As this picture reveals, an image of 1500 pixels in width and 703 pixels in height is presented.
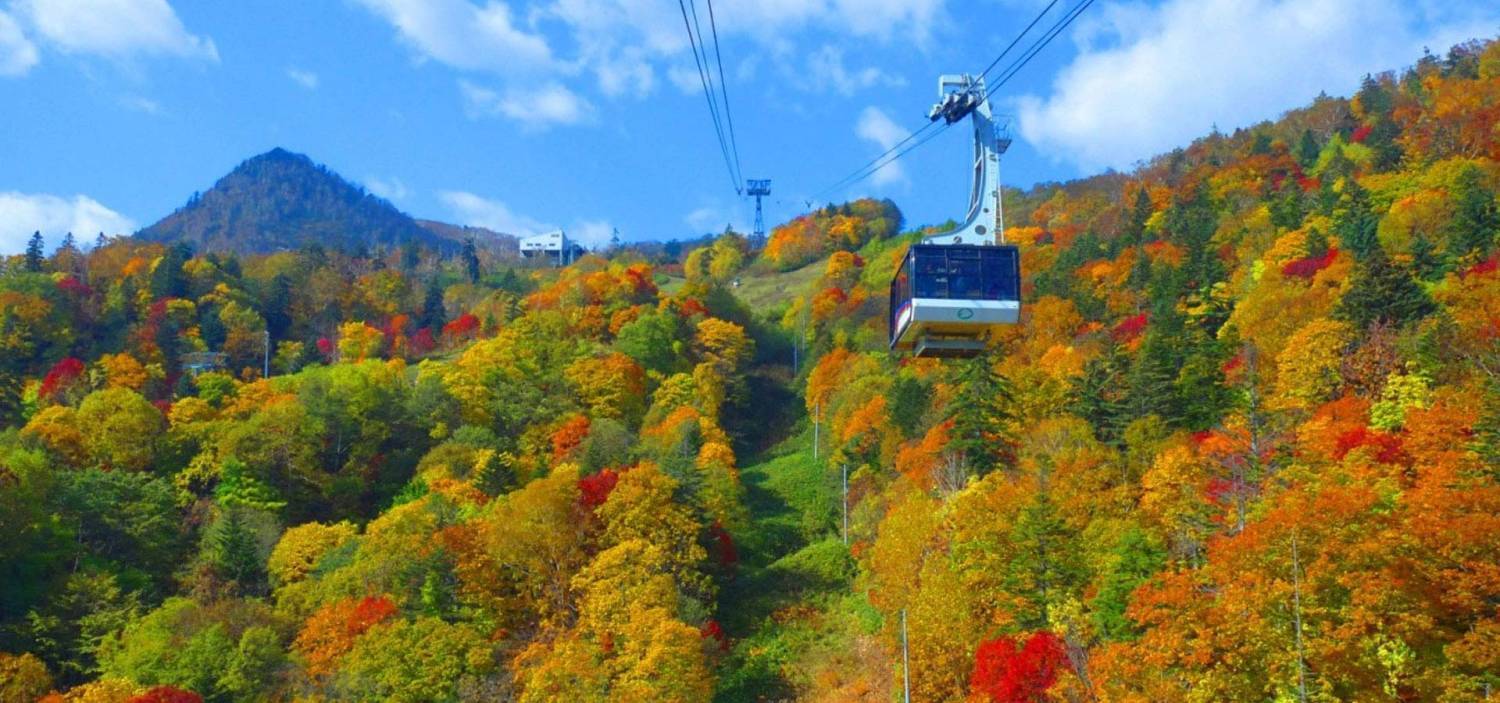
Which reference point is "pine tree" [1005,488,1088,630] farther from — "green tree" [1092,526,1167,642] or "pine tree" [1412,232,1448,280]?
"pine tree" [1412,232,1448,280]

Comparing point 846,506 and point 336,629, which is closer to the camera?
point 336,629

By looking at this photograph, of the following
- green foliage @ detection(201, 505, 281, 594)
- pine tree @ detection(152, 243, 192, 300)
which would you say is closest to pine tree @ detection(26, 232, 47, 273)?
pine tree @ detection(152, 243, 192, 300)

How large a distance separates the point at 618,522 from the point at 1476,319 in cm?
2978

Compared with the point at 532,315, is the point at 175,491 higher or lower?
lower

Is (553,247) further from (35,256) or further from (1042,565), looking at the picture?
(1042,565)

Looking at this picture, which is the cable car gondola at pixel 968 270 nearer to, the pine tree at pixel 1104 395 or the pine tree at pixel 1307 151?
the pine tree at pixel 1104 395

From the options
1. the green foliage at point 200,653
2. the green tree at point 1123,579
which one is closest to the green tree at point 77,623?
the green foliage at point 200,653

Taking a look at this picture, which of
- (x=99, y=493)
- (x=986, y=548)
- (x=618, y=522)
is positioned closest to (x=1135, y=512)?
(x=986, y=548)

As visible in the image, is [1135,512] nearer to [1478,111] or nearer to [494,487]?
[494,487]

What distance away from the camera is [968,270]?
78.3 ft

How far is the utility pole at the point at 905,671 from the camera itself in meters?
34.7

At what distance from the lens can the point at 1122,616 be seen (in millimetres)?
33188

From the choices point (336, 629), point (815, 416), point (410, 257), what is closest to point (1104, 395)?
point (815, 416)

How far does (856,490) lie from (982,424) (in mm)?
10687
